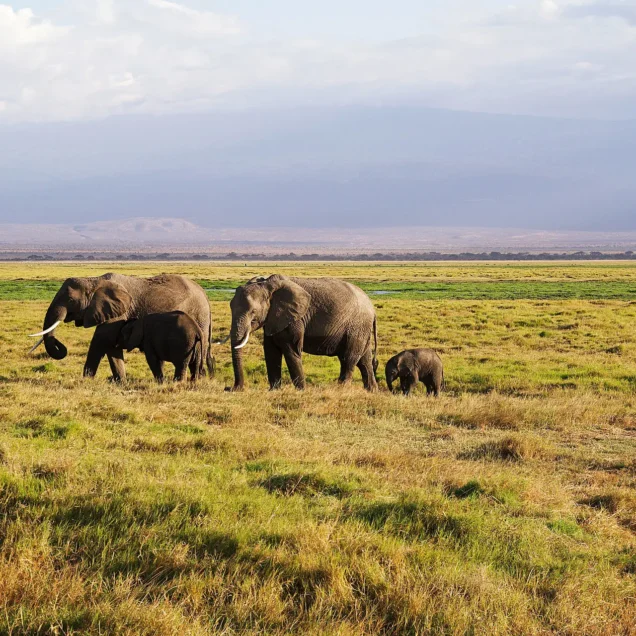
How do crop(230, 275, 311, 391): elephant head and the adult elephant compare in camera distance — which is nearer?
crop(230, 275, 311, 391): elephant head

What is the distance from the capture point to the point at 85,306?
17.0m

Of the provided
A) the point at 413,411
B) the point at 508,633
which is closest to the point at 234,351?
the point at 413,411

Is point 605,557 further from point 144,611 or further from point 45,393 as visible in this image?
point 45,393

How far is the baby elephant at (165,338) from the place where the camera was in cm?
1578

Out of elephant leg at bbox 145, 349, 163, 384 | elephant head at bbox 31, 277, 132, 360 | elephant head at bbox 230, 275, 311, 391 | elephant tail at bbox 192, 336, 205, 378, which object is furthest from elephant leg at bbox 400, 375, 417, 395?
elephant head at bbox 31, 277, 132, 360

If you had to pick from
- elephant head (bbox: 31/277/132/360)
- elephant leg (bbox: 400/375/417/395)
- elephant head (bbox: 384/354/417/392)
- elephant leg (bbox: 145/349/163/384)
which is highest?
elephant head (bbox: 31/277/132/360)

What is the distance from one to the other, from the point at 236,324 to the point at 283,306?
3.45ft

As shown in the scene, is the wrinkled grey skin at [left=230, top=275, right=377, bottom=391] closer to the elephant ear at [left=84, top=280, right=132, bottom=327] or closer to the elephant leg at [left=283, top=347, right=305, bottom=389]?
the elephant leg at [left=283, top=347, right=305, bottom=389]

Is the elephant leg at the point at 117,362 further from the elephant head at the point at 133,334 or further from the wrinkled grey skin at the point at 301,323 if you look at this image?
the wrinkled grey skin at the point at 301,323

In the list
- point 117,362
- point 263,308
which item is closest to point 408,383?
point 263,308

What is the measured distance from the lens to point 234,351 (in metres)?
15.9

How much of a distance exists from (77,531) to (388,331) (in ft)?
77.0

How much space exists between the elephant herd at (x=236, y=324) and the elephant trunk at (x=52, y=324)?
0.02m

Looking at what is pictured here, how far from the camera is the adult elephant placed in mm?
16562
